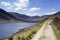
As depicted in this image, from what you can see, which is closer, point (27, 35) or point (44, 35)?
point (27, 35)

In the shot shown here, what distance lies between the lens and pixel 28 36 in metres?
11.9

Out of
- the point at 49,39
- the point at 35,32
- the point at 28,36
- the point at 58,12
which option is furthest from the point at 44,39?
the point at 58,12

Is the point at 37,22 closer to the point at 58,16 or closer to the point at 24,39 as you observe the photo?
the point at 58,16

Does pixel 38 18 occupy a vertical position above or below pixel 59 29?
above

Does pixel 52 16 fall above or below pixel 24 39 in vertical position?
above

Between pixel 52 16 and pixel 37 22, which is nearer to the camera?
pixel 52 16

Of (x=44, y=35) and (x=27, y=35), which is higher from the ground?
(x=27, y=35)

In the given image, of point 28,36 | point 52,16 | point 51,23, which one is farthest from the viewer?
point 51,23

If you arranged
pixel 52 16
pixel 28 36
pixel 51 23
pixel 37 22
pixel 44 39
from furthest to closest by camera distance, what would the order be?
pixel 51 23, pixel 37 22, pixel 52 16, pixel 28 36, pixel 44 39

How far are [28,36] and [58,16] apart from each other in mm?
3807

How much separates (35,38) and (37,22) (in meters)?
2.57

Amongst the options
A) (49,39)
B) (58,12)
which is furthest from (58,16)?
(49,39)

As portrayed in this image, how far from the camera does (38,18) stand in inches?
541

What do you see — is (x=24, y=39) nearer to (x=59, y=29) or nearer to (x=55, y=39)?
(x=55, y=39)
